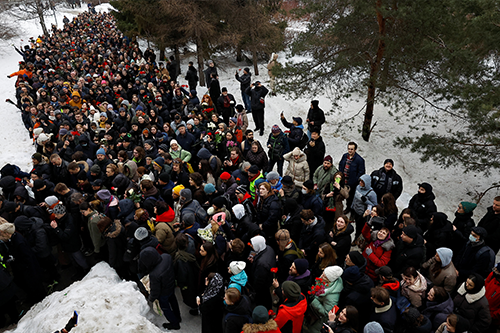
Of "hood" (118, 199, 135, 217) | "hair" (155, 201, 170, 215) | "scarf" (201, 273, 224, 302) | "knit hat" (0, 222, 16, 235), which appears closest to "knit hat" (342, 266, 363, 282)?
"scarf" (201, 273, 224, 302)

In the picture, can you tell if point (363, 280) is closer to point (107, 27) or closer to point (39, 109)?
point (39, 109)

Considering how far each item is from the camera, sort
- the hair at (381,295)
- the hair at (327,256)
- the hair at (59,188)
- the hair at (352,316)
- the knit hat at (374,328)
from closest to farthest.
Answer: the knit hat at (374,328) < the hair at (352,316) < the hair at (381,295) < the hair at (327,256) < the hair at (59,188)

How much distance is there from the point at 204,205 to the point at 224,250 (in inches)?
46.2

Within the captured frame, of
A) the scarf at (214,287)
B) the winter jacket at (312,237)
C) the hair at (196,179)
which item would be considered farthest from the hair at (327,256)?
the hair at (196,179)

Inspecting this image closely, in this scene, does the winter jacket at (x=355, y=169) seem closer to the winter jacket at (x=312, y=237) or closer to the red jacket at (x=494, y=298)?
the winter jacket at (x=312, y=237)

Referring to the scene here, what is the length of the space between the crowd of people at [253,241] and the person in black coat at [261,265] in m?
0.02

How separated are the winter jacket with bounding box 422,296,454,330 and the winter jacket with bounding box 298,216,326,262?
5.64ft

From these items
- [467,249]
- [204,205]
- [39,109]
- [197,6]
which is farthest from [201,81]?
[467,249]

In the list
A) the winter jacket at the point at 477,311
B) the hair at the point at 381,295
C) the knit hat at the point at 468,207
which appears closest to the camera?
the hair at the point at 381,295

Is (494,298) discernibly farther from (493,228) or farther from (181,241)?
(181,241)

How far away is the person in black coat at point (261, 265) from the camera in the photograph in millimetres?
4445

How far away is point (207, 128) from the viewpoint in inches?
344

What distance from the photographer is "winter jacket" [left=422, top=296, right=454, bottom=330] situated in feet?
12.2

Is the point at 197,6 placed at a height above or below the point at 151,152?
above
